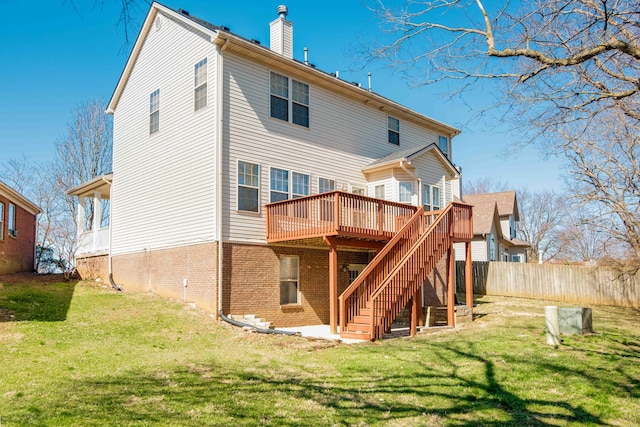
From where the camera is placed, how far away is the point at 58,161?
36.8 metres

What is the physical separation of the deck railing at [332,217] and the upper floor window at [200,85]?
3.82 meters

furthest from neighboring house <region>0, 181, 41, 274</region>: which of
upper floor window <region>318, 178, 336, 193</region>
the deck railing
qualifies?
upper floor window <region>318, 178, 336, 193</region>

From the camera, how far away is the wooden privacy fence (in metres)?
24.0

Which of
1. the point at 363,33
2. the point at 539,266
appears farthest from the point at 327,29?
the point at 539,266

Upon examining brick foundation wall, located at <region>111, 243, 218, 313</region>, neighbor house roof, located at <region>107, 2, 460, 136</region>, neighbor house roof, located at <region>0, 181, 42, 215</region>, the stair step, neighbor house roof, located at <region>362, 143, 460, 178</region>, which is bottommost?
the stair step

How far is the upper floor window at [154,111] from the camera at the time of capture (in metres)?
18.5

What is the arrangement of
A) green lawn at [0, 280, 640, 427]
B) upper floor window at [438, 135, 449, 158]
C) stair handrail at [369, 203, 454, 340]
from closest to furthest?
green lawn at [0, 280, 640, 427] → stair handrail at [369, 203, 454, 340] → upper floor window at [438, 135, 449, 158]

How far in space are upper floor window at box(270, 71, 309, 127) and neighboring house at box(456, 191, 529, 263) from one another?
15.7 metres

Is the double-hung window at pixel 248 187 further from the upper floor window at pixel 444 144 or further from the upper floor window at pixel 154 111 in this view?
the upper floor window at pixel 444 144

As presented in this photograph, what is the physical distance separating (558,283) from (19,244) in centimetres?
2614

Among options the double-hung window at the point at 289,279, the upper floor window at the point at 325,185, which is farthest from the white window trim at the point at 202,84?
the double-hung window at the point at 289,279

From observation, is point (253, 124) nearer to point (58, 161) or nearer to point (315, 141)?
point (315, 141)

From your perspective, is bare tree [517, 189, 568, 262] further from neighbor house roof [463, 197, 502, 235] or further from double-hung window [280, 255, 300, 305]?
double-hung window [280, 255, 300, 305]

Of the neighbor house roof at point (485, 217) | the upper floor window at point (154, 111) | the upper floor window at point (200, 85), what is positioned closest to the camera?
the upper floor window at point (200, 85)
